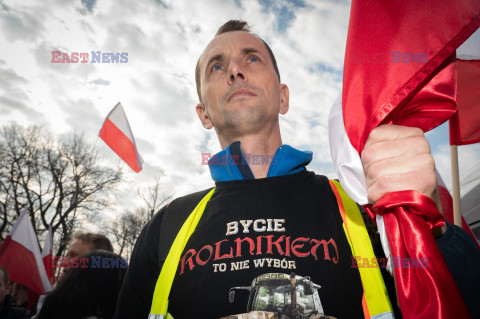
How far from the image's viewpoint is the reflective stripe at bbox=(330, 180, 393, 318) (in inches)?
39.5

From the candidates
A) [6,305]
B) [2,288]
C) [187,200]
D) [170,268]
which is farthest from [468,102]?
[2,288]

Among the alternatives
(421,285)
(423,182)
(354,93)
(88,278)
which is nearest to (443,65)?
(354,93)

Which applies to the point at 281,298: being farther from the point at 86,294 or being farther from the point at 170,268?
the point at 86,294

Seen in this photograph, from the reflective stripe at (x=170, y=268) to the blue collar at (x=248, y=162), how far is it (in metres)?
0.29

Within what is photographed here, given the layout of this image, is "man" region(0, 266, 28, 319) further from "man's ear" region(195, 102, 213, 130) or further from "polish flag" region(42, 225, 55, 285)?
"man's ear" region(195, 102, 213, 130)

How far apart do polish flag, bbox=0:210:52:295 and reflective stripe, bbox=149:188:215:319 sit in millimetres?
4810

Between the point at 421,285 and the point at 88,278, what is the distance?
7.74ft

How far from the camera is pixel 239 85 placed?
172 centimetres

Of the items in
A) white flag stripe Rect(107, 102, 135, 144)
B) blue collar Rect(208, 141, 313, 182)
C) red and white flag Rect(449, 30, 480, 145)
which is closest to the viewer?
blue collar Rect(208, 141, 313, 182)

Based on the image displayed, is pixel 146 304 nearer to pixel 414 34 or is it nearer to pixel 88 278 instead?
pixel 88 278

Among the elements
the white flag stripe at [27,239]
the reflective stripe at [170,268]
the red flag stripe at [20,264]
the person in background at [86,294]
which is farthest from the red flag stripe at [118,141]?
the reflective stripe at [170,268]

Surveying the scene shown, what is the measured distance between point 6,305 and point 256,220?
3.87m

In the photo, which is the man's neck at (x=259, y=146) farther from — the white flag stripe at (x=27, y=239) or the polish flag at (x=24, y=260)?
the white flag stripe at (x=27, y=239)

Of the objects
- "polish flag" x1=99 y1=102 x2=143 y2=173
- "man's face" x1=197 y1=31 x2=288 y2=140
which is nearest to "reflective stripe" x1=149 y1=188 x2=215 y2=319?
"man's face" x1=197 y1=31 x2=288 y2=140
